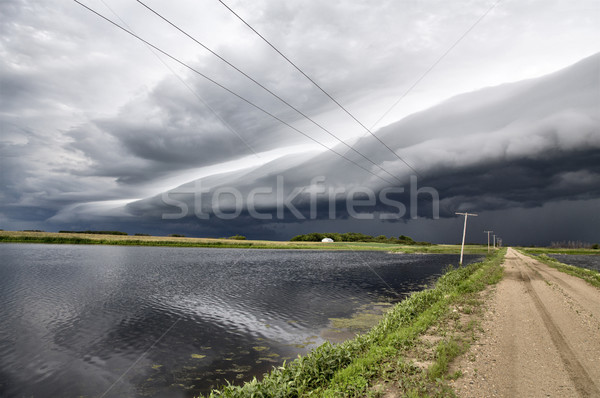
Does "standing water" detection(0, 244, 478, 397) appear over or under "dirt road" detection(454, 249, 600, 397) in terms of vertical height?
under

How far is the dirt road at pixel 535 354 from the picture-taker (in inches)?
348

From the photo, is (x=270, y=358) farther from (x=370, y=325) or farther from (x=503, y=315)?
(x=503, y=315)

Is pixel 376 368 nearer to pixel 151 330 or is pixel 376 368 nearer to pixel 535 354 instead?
pixel 535 354

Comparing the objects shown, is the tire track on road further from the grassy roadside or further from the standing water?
the grassy roadside

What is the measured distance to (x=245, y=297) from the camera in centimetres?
2888

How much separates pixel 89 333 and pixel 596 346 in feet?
84.7

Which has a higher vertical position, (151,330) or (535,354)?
(535,354)

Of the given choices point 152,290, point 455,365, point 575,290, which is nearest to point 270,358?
point 455,365

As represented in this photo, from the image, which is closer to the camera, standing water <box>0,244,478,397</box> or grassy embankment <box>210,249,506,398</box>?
grassy embankment <box>210,249,506,398</box>

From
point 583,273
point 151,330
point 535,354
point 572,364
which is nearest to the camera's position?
point 572,364

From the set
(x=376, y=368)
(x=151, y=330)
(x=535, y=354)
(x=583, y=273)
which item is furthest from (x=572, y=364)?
(x=583, y=273)

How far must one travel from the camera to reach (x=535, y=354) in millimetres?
11430

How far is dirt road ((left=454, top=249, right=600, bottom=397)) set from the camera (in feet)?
29.0

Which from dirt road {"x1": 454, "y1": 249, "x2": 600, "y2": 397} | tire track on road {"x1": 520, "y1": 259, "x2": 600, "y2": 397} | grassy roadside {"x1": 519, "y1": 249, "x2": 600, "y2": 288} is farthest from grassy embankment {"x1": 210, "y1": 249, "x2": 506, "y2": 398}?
grassy roadside {"x1": 519, "y1": 249, "x2": 600, "y2": 288}
